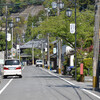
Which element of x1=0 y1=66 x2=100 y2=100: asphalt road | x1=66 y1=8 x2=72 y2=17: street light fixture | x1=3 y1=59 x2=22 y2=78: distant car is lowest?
x1=0 y1=66 x2=100 y2=100: asphalt road

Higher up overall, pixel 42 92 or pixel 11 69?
pixel 11 69

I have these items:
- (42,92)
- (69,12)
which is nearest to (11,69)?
(69,12)

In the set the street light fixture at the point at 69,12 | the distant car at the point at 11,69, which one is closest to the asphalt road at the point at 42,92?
the distant car at the point at 11,69

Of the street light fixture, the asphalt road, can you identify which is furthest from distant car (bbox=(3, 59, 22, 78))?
the asphalt road

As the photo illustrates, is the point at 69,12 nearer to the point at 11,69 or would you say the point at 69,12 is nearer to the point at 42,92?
the point at 11,69

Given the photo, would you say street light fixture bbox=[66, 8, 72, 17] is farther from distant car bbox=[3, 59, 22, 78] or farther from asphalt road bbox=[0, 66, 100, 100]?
A: asphalt road bbox=[0, 66, 100, 100]

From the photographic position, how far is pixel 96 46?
2312cm

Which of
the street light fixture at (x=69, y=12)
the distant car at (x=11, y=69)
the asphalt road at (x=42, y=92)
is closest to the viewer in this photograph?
the asphalt road at (x=42, y=92)

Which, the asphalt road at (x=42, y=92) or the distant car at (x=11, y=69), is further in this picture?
the distant car at (x=11, y=69)

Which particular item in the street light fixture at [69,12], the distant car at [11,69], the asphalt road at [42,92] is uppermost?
the street light fixture at [69,12]

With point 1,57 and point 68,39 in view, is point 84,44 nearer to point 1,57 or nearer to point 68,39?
point 68,39

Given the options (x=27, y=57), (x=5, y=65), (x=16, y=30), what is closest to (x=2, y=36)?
(x=27, y=57)

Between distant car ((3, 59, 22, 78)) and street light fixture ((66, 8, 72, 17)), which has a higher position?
street light fixture ((66, 8, 72, 17))

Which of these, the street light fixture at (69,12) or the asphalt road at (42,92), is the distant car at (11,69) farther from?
the asphalt road at (42,92)
